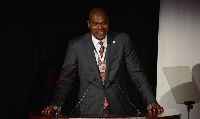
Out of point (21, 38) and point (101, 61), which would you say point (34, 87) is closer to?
point (21, 38)

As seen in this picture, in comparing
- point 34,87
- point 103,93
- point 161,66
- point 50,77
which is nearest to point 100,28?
point 103,93

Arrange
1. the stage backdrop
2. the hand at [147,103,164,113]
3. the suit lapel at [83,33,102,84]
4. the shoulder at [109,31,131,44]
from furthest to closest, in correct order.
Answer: the stage backdrop < the shoulder at [109,31,131,44] < the suit lapel at [83,33,102,84] < the hand at [147,103,164,113]

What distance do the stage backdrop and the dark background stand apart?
679 millimetres

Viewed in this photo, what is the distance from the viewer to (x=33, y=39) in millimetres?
4121

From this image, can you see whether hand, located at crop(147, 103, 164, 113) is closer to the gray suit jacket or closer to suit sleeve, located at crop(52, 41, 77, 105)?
the gray suit jacket

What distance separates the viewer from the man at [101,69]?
279 centimetres

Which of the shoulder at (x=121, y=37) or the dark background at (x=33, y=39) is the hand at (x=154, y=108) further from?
the dark background at (x=33, y=39)

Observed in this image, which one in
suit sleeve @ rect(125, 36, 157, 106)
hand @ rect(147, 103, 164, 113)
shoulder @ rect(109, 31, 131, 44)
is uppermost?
shoulder @ rect(109, 31, 131, 44)

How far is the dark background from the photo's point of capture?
4.05 meters

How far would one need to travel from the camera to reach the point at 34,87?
414 centimetres

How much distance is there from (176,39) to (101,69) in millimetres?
2140

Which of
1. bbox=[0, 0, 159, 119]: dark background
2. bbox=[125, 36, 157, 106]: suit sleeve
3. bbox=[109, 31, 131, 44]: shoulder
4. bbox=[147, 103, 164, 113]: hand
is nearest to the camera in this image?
bbox=[147, 103, 164, 113]: hand

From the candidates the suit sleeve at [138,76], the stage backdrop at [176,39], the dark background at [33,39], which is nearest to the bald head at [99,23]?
the suit sleeve at [138,76]

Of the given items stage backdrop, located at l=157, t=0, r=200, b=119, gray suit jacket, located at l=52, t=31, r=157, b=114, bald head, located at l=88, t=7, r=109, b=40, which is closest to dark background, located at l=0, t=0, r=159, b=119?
stage backdrop, located at l=157, t=0, r=200, b=119
